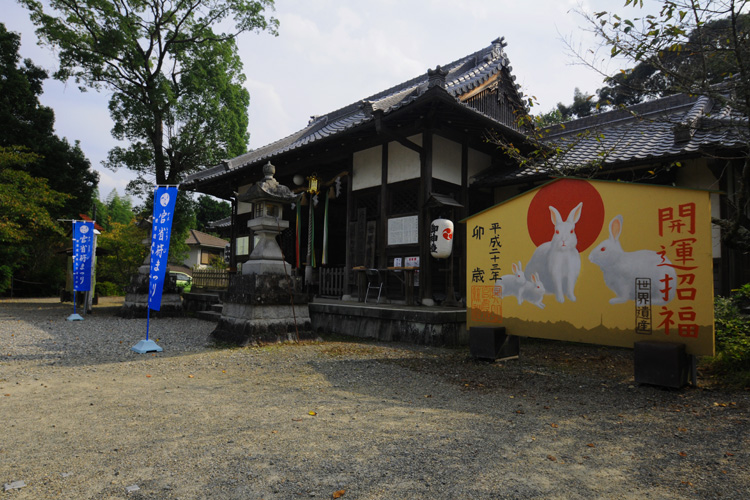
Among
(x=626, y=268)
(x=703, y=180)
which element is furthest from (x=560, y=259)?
(x=703, y=180)

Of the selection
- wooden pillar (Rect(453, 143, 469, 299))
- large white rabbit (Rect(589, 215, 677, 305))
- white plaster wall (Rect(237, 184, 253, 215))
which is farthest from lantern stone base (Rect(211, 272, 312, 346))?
white plaster wall (Rect(237, 184, 253, 215))

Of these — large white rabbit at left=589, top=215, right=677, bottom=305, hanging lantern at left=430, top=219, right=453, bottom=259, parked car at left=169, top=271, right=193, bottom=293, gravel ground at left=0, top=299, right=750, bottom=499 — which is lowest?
gravel ground at left=0, top=299, right=750, bottom=499

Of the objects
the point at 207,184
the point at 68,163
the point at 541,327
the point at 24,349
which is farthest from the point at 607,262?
the point at 68,163

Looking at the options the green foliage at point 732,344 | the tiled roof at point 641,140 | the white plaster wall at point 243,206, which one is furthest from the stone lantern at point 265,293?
the white plaster wall at point 243,206

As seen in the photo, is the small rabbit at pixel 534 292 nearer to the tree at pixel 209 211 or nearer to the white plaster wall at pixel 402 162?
the white plaster wall at pixel 402 162

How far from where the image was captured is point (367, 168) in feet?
36.7

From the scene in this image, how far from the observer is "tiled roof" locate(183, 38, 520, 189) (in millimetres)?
9523

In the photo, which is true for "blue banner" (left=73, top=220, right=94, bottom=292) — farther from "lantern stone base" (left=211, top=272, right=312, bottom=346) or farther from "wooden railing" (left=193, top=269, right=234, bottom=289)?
"lantern stone base" (left=211, top=272, right=312, bottom=346)

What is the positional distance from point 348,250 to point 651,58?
25.8 ft

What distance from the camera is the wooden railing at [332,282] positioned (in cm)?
1170

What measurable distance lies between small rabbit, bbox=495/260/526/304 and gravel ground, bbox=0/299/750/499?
1044mm

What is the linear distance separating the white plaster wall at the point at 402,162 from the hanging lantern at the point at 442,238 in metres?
1.58

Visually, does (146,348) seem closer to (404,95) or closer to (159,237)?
(159,237)

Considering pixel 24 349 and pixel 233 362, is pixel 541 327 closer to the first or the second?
pixel 233 362
